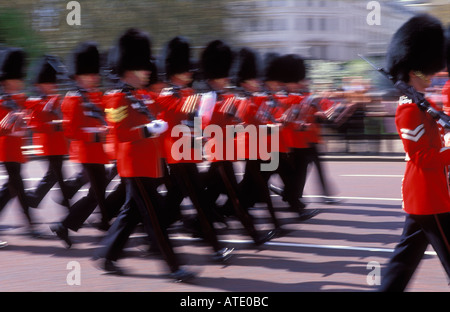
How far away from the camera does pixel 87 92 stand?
20.3 feet

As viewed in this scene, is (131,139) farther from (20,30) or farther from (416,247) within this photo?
(20,30)

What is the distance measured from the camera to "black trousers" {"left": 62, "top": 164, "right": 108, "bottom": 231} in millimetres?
6094

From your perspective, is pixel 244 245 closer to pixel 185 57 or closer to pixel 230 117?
pixel 230 117

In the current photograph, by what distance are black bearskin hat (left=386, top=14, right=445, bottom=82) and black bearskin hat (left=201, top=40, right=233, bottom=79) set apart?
242cm

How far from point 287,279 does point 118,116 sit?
163 cm

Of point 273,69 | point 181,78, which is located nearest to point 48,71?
point 181,78

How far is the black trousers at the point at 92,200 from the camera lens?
6094 mm

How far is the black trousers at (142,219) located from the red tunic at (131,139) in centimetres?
8

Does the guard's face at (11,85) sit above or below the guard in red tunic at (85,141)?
above

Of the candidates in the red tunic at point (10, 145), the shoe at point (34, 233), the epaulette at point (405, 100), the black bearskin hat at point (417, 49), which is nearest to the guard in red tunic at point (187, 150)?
the red tunic at point (10, 145)

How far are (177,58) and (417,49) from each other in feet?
8.72

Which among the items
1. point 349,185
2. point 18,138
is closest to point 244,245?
point 18,138

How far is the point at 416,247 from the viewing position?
3.89 m

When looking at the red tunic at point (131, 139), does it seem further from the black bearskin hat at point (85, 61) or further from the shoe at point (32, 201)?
the shoe at point (32, 201)
